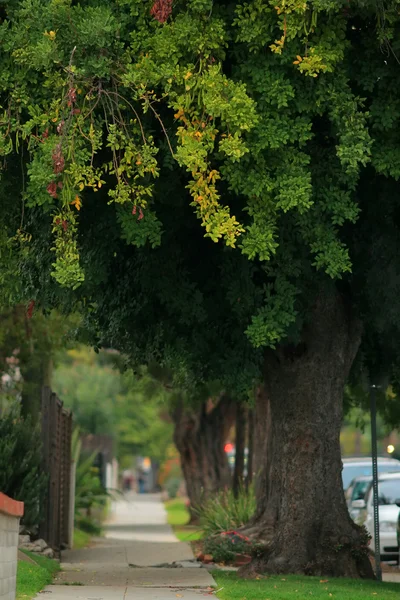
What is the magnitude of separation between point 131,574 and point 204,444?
17104 millimetres

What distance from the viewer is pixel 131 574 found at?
15.9 m

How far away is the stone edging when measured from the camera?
1011cm

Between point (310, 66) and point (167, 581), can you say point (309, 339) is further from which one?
point (310, 66)

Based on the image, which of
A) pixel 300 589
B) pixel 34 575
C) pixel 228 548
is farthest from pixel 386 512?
pixel 34 575

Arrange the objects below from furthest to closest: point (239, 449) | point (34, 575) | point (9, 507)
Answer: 1. point (239, 449)
2. point (34, 575)
3. point (9, 507)

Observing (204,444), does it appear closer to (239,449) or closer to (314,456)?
(239,449)

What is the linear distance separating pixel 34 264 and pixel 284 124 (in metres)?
3.74

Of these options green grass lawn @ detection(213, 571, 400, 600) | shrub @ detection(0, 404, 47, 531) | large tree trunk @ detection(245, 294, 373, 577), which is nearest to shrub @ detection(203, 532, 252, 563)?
shrub @ detection(0, 404, 47, 531)

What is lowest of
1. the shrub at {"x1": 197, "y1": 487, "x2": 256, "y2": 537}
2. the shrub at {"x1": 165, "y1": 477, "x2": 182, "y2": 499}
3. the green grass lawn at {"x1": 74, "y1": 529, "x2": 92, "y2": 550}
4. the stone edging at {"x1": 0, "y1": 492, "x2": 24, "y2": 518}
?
the shrub at {"x1": 165, "y1": 477, "x2": 182, "y2": 499}

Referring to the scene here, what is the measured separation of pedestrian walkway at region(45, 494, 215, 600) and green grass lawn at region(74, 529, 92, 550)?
0.26 metres

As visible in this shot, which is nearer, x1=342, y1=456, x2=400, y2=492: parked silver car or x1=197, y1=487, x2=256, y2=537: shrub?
x1=197, y1=487, x2=256, y2=537: shrub

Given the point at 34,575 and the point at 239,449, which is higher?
the point at 239,449

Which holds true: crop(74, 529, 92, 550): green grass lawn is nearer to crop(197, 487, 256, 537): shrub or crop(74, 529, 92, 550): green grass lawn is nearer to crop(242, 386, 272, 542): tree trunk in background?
crop(197, 487, 256, 537): shrub

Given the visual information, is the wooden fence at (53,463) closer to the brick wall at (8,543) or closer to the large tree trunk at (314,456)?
the large tree trunk at (314,456)
